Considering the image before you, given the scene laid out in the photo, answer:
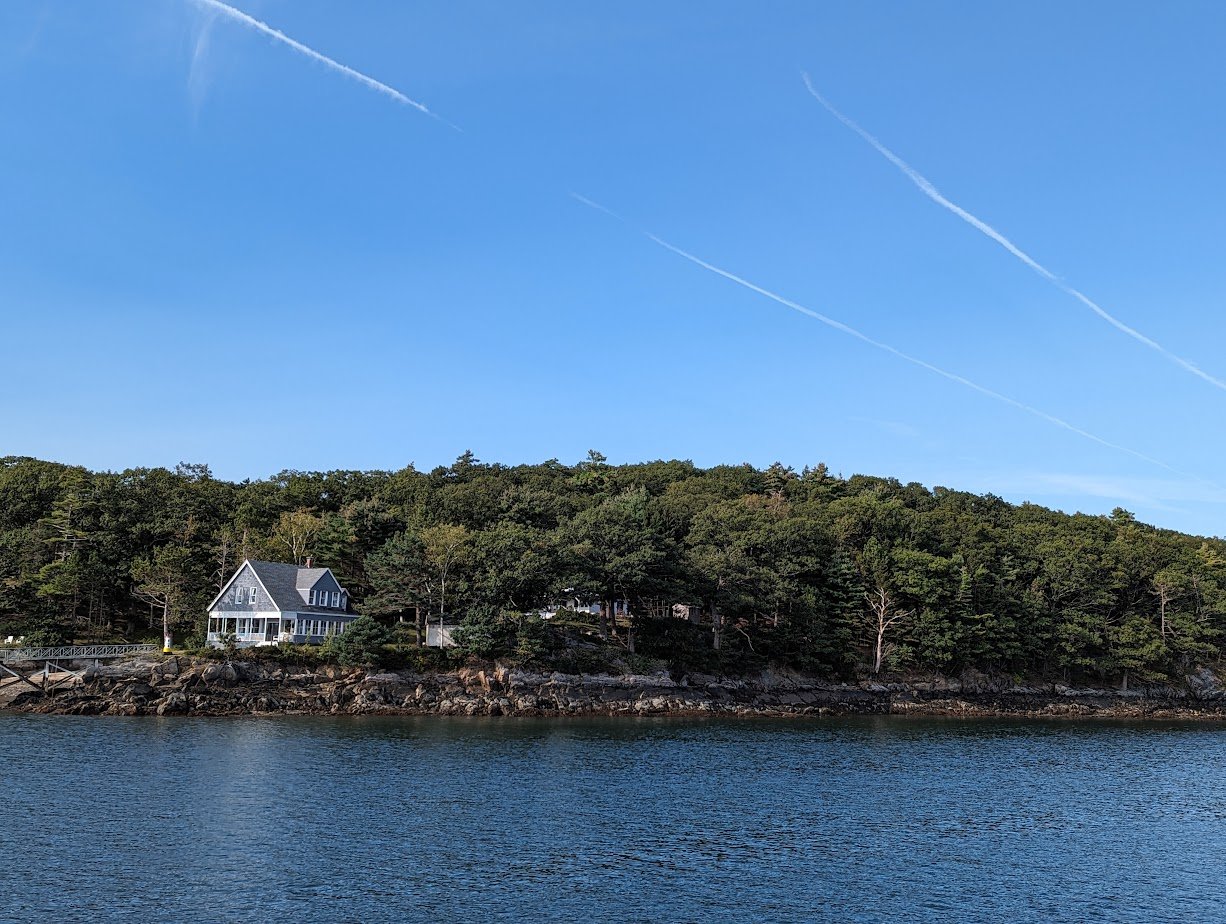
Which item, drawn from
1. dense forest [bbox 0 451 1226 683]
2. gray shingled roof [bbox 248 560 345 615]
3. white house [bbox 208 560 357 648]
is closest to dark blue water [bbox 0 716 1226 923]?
white house [bbox 208 560 357 648]

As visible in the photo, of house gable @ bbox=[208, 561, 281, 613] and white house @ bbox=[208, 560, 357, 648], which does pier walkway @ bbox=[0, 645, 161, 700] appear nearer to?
white house @ bbox=[208, 560, 357, 648]

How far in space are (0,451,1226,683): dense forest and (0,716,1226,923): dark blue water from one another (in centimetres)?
2873

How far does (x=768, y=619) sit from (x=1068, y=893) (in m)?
76.5

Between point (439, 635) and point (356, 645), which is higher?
point (439, 635)

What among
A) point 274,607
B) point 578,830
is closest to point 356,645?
point 274,607

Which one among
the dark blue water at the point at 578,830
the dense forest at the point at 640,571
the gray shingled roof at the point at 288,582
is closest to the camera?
the dark blue water at the point at 578,830

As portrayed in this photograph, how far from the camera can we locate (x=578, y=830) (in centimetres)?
3666

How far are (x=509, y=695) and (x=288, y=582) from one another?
2839 cm

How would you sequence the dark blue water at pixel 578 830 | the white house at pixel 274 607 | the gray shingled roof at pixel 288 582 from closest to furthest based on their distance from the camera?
the dark blue water at pixel 578 830
the white house at pixel 274 607
the gray shingled roof at pixel 288 582

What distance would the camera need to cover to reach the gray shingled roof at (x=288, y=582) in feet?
295

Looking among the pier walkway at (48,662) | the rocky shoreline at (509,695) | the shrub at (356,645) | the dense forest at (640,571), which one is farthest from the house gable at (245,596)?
the rocky shoreline at (509,695)

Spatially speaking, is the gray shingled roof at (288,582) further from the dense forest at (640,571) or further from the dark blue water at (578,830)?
the dark blue water at (578,830)

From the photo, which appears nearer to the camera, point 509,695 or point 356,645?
point 356,645

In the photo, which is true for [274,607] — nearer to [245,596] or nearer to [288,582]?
[288,582]
